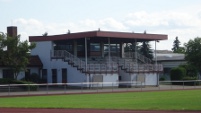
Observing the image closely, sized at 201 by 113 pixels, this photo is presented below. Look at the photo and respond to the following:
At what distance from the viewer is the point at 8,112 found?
2436cm

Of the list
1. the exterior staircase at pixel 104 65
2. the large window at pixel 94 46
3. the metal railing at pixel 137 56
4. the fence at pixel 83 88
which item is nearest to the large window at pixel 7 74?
the fence at pixel 83 88

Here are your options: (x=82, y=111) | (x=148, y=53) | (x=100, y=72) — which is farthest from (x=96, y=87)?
(x=148, y=53)

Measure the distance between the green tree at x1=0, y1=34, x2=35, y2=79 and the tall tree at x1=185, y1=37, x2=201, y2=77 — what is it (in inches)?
1131

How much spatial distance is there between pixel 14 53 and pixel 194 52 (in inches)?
1228

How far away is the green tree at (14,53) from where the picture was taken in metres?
52.9

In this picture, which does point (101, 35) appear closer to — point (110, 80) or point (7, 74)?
point (110, 80)

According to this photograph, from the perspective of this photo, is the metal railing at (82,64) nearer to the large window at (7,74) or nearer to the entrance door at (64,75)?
the entrance door at (64,75)

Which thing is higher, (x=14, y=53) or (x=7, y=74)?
(x=14, y=53)

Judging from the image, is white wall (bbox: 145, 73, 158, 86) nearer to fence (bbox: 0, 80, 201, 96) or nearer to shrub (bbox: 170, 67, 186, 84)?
fence (bbox: 0, 80, 201, 96)

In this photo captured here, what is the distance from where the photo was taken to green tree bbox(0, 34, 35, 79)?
5294 centimetres

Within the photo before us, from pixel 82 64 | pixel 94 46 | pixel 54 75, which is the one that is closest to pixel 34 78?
pixel 54 75

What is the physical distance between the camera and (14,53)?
174 feet

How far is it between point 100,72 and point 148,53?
137 ft

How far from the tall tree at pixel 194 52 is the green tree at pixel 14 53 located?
28727mm
